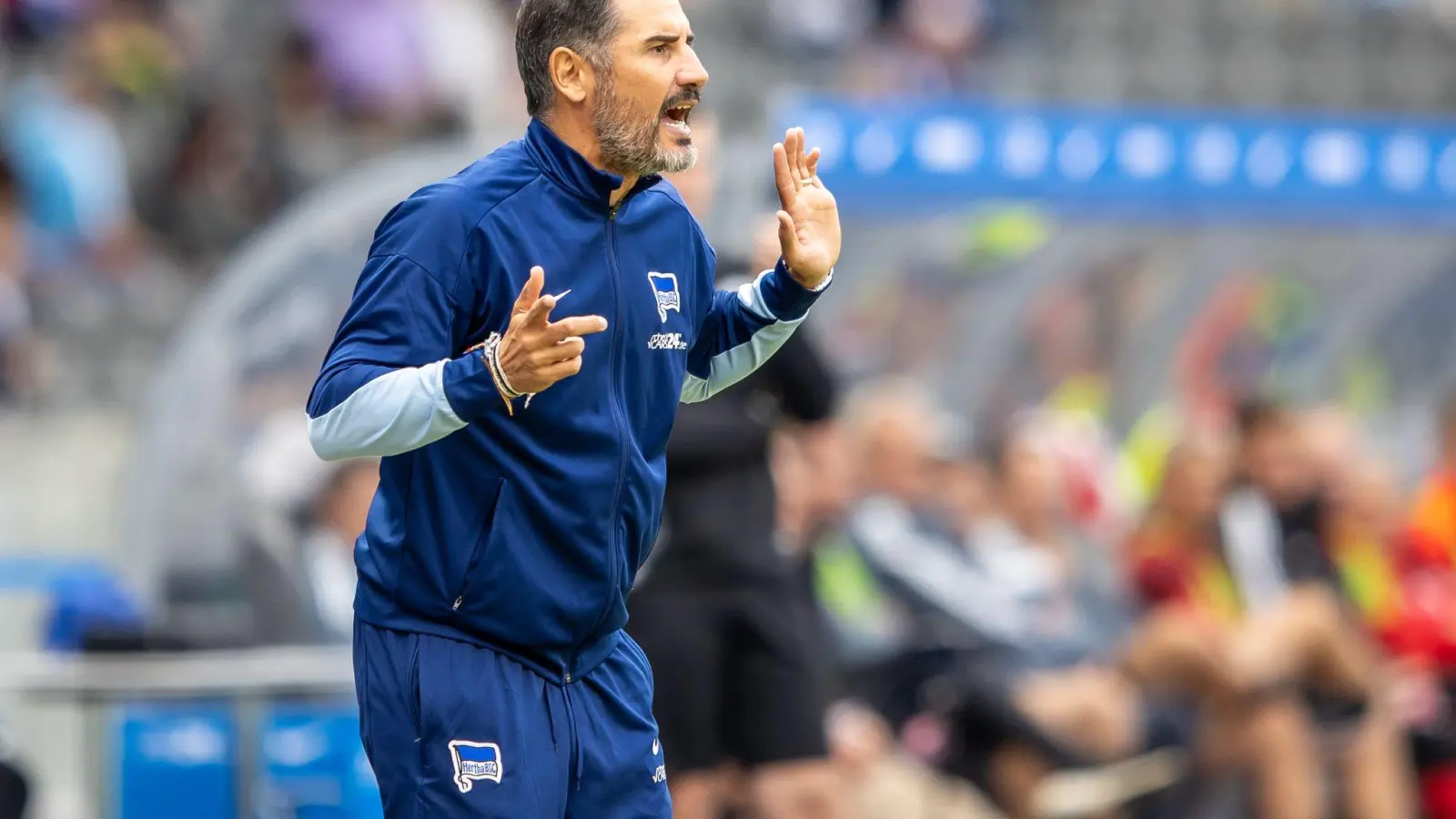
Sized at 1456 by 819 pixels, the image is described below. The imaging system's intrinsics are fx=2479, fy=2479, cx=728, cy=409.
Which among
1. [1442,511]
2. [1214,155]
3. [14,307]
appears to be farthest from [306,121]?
[1442,511]

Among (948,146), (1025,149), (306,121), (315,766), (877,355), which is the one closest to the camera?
(315,766)

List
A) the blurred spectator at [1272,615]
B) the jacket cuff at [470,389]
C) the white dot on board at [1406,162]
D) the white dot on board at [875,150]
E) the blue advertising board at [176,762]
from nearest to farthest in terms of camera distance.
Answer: the jacket cuff at [470,389] < the blue advertising board at [176,762] < the blurred spectator at [1272,615] < the white dot on board at [875,150] < the white dot on board at [1406,162]

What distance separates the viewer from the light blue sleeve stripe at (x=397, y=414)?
371 cm

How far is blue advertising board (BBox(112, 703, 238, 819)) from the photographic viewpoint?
283 inches

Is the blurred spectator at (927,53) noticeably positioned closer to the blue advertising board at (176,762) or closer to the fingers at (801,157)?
the blue advertising board at (176,762)

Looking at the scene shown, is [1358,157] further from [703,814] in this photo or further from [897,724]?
[703,814]

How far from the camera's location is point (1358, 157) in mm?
11859

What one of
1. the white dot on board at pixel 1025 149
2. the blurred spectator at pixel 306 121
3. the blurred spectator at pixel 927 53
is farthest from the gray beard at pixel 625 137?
the blurred spectator at pixel 927 53

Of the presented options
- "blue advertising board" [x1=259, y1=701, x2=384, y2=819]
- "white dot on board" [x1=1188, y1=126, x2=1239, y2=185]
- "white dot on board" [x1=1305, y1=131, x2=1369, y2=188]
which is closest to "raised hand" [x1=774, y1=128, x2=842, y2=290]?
"blue advertising board" [x1=259, y1=701, x2=384, y2=819]

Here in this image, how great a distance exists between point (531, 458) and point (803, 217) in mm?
669

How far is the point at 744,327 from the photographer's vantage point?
441cm

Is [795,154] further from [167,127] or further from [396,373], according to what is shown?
[167,127]

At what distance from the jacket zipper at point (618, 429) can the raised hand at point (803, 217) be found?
0.33 meters

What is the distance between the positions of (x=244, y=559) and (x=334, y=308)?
2.92ft
